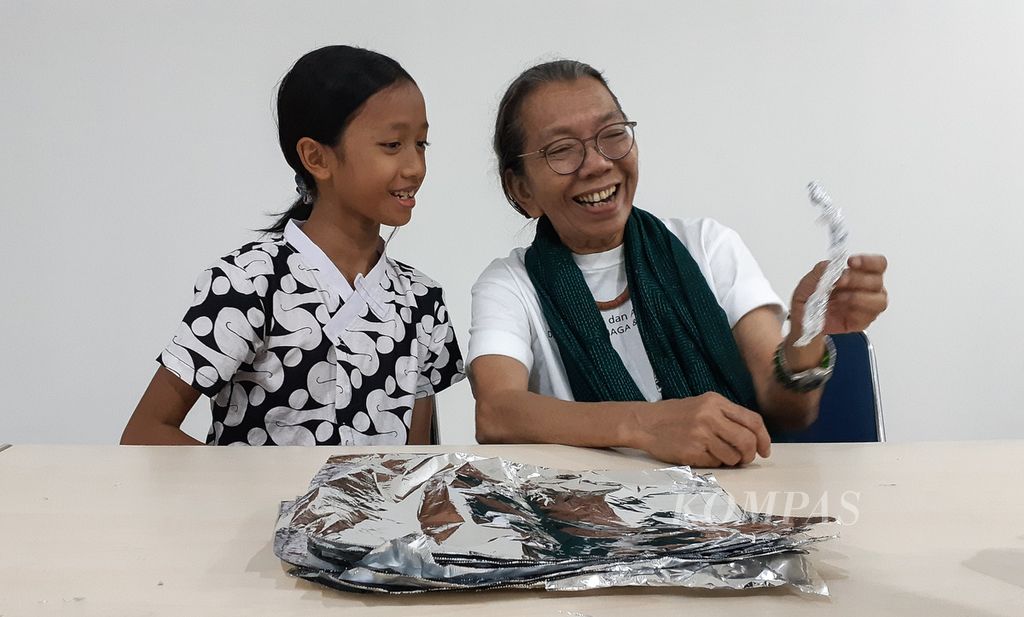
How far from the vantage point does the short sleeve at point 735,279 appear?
1.36 m

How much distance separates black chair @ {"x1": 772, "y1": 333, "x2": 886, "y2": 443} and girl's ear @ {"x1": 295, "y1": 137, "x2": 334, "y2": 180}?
27.4 inches

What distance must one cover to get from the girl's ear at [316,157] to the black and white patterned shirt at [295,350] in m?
0.08

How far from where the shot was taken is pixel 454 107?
2.54 meters

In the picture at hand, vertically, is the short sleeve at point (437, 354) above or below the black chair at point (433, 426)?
above

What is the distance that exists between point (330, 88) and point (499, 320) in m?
0.40

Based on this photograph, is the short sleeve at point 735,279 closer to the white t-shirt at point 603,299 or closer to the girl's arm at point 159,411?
the white t-shirt at point 603,299

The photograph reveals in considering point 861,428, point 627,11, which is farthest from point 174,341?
point 627,11

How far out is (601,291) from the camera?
55.3 inches

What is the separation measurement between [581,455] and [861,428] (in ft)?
1.54

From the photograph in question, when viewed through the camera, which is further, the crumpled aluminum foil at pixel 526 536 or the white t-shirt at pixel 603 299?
the white t-shirt at pixel 603 299

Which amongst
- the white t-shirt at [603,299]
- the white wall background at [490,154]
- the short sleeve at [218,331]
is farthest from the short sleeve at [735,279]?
the white wall background at [490,154]

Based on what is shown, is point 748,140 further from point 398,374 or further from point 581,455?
point 581,455

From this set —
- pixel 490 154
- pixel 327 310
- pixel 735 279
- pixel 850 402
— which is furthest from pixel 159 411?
pixel 490 154

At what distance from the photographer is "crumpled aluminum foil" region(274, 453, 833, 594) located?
604mm
